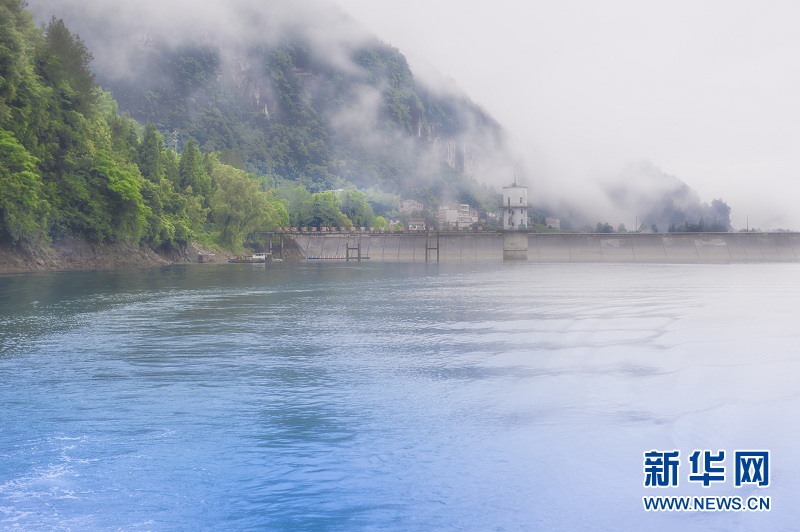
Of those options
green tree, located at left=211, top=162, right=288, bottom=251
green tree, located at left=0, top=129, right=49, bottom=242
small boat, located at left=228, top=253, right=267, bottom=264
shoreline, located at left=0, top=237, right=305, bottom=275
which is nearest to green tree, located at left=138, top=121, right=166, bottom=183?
shoreline, located at left=0, top=237, right=305, bottom=275

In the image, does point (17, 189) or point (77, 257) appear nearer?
point (17, 189)

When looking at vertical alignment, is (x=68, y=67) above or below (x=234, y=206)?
above

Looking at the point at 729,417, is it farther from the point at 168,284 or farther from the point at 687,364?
the point at 168,284

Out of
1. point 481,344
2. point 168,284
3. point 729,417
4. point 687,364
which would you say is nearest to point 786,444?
point 729,417

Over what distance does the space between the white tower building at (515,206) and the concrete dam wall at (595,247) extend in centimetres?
554

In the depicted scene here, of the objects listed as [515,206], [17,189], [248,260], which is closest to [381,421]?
[17,189]

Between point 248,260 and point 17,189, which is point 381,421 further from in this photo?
point 248,260

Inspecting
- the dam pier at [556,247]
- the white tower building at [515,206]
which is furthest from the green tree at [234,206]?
the white tower building at [515,206]

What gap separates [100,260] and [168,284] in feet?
111

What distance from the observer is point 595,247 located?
502ft

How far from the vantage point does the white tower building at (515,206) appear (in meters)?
164

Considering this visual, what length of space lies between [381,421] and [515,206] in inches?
5942

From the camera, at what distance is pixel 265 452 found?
13.8 metres

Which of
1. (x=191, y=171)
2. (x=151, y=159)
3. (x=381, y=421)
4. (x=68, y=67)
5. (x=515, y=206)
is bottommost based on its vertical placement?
(x=381, y=421)
